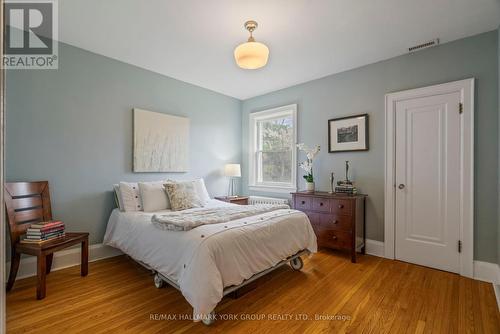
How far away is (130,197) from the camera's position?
284 centimetres

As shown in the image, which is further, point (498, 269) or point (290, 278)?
point (290, 278)

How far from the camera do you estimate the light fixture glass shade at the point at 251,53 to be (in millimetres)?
1987

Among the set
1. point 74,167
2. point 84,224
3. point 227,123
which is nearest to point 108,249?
point 84,224

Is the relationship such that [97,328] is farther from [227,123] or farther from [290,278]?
[227,123]

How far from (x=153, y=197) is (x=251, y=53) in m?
2.05

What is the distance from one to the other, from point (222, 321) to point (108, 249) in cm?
199

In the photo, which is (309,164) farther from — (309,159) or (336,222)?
(336,222)

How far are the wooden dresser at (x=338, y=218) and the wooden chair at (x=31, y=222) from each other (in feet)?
8.96

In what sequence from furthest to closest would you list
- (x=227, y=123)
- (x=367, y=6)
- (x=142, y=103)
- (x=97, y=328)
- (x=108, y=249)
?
(x=227, y=123) < (x=142, y=103) < (x=108, y=249) < (x=367, y=6) < (x=97, y=328)

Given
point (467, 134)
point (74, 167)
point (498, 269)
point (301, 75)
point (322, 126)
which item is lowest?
point (498, 269)

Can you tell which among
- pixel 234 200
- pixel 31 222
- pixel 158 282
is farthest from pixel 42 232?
pixel 234 200

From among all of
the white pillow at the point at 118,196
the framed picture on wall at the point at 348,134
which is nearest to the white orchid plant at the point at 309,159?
the framed picture on wall at the point at 348,134

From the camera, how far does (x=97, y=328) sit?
165 centimetres

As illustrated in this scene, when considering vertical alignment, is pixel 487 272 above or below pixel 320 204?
below
